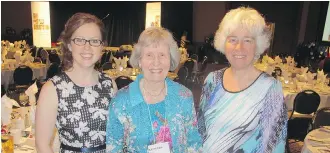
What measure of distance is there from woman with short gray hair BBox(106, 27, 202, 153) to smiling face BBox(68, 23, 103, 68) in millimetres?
234

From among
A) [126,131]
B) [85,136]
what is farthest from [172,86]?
[85,136]

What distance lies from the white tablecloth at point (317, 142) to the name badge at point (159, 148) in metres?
1.46

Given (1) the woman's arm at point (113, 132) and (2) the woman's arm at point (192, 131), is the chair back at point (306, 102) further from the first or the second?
(1) the woman's arm at point (113, 132)

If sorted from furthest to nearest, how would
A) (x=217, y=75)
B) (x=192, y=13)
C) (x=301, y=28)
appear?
(x=192, y=13) → (x=301, y=28) → (x=217, y=75)

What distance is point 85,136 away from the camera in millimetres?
1825

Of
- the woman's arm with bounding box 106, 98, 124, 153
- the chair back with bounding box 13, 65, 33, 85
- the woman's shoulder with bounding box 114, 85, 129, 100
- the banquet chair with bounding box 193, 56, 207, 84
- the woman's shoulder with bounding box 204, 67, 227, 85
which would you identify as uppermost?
the woman's shoulder with bounding box 204, 67, 227, 85

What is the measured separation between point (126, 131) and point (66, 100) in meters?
0.40

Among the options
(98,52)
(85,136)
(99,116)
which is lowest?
(85,136)

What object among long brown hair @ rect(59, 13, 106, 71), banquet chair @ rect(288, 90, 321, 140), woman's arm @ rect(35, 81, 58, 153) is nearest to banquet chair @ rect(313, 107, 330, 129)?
banquet chair @ rect(288, 90, 321, 140)

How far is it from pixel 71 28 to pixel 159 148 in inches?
33.5

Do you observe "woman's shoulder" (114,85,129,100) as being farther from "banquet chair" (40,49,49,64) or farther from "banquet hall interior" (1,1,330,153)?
"banquet chair" (40,49,49,64)

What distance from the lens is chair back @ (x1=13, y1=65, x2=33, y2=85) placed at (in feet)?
20.0

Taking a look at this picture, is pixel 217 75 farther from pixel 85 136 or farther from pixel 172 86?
pixel 85 136

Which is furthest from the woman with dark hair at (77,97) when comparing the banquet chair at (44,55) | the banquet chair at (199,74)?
the banquet chair at (44,55)
